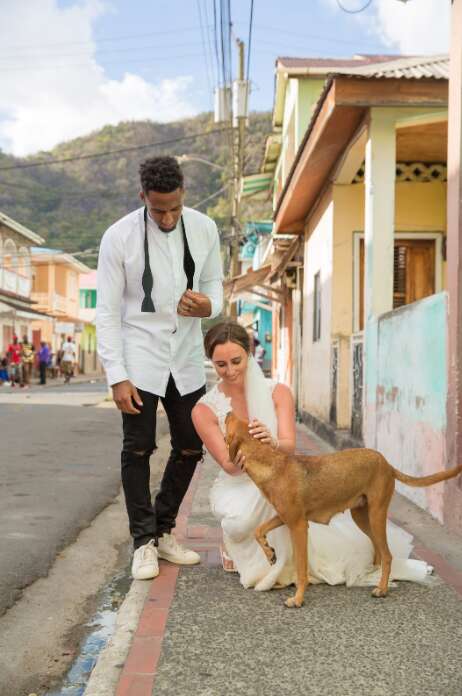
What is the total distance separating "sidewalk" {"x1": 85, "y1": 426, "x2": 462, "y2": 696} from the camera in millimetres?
2701

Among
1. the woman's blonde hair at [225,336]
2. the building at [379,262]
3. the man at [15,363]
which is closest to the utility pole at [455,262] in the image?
the building at [379,262]

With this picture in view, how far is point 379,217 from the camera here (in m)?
7.95

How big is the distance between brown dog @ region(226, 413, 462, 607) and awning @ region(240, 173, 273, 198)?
2253 centimetres

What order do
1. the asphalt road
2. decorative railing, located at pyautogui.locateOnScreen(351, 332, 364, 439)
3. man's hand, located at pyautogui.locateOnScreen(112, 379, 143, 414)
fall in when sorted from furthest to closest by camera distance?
decorative railing, located at pyautogui.locateOnScreen(351, 332, 364, 439), the asphalt road, man's hand, located at pyautogui.locateOnScreen(112, 379, 143, 414)

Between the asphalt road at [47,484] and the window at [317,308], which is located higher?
the window at [317,308]

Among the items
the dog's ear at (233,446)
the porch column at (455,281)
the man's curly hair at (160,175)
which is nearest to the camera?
the dog's ear at (233,446)

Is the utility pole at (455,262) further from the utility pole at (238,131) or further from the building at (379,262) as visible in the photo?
the utility pole at (238,131)

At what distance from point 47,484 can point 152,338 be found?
3.76m

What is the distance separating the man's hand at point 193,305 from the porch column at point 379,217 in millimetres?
4097

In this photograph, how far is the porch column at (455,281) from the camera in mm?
5090

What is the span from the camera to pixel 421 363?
20.1 ft

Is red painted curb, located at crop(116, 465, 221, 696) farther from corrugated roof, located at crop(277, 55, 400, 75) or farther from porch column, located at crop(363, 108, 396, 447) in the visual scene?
Answer: corrugated roof, located at crop(277, 55, 400, 75)

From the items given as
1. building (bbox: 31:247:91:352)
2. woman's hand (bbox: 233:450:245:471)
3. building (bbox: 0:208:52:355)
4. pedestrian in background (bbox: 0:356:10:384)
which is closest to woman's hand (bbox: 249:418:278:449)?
woman's hand (bbox: 233:450:245:471)

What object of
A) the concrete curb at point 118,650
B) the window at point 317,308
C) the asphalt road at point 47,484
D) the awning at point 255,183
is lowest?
the asphalt road at point 47,484
